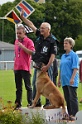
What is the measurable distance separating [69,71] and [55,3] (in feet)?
214

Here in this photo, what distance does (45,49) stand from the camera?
31.9ft

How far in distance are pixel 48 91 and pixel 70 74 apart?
0.68 meters

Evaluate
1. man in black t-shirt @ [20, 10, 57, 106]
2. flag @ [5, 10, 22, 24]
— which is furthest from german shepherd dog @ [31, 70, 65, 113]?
flag @ [5, 10, 22, 24]

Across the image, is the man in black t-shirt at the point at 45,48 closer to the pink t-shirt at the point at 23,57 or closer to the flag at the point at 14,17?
the pink t-shirt at the point at 23,57

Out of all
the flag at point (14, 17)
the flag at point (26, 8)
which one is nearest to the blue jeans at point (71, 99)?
the flag at point (26, 8)

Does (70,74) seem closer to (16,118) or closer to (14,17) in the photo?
(16,118)

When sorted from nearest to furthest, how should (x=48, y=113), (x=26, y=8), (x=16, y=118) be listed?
(x=16, y=118), (x=48, y=113), (x=26, y=8)

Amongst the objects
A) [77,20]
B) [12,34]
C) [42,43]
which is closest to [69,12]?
[77,20]

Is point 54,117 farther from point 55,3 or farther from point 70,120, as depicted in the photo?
point 55,3

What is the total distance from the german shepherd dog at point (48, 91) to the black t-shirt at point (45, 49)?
29 centimetres

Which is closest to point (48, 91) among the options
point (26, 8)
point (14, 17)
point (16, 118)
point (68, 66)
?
point (68, 66)

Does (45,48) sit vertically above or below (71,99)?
above

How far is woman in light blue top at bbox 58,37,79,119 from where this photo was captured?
955 centimetres

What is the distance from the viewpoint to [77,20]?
72500 millimetres
